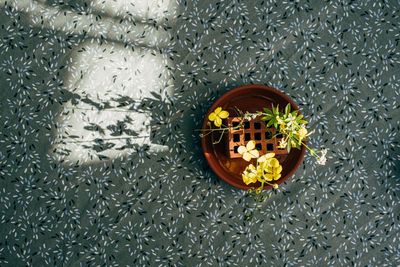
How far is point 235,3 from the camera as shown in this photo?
213 centimetres

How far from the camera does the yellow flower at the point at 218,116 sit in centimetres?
187

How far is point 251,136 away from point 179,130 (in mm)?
358

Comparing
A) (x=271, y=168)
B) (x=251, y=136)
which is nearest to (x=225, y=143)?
(x=251, y=136)

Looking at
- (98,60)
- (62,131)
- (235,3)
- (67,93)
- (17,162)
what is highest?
(235,3)

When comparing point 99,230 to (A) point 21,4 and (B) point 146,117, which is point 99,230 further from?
(A) point 21,4

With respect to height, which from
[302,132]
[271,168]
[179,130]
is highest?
[302,132]

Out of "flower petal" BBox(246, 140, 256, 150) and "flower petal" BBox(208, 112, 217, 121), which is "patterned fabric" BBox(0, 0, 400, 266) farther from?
"flower petal" BBox(246, 140, 256, 150)

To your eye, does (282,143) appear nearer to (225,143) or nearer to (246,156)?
(246,156)

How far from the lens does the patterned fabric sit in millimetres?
2078

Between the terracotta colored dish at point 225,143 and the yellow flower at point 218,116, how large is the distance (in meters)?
0.11

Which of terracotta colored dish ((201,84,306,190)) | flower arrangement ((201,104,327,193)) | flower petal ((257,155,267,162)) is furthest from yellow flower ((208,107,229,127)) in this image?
flower petal ((257,155,267,162))

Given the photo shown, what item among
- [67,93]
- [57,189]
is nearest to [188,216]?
[57,189]

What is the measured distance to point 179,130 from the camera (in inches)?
82.6

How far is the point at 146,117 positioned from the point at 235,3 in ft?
2.14
